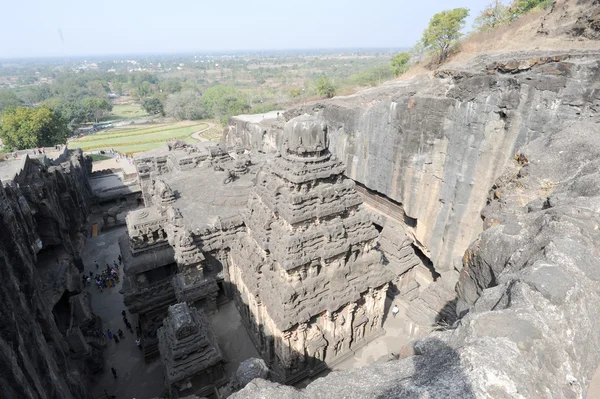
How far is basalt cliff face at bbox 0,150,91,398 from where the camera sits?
6.50 metres

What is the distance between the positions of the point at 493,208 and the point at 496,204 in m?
0.28

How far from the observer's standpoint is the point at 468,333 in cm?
360

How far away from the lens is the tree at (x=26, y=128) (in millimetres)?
40594

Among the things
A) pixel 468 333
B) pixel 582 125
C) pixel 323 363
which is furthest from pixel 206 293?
pixel 582 125

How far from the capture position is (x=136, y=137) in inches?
2502

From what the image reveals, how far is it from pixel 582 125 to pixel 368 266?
876 centimetres

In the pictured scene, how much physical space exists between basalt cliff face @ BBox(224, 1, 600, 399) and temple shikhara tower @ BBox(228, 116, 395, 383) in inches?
149

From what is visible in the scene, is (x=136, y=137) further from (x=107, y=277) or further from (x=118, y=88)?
(x=118, y=88)

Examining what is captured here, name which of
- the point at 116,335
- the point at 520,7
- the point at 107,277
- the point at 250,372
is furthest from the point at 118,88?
the point at 250,372

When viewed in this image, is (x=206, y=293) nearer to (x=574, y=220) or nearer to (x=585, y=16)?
(x=574, y=220)

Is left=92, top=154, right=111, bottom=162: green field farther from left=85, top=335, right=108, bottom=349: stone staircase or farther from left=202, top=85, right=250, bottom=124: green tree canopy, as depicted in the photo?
left=85, top=335, right=108, bottom=349: stone staircase

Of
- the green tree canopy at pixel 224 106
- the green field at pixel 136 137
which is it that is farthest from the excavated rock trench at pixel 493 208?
the green tree canopy at pixel 224 106

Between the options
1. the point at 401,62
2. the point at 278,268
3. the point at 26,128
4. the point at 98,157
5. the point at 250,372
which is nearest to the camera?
the point at 250,372

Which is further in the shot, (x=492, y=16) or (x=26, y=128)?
(x=26, y=128)
